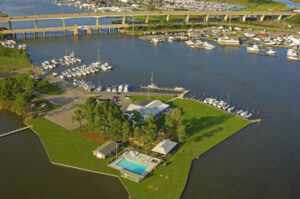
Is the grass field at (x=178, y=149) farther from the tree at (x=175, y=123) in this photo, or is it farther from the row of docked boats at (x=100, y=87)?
the row of docked boats at (x=100, y=87)

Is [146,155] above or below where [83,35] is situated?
below

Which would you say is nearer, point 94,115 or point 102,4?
point 94,115

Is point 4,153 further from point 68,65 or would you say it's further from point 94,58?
point 94,58

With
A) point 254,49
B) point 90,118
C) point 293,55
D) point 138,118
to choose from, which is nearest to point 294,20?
point 254,49

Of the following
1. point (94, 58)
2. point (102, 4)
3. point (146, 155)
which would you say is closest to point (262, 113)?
point (146, 155)

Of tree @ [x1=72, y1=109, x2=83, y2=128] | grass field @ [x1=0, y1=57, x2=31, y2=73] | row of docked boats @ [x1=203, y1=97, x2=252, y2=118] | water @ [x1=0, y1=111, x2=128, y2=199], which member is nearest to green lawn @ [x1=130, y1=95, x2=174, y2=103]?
row of docked boats @ [x1=203, y1=97, x2=252, y2=118]

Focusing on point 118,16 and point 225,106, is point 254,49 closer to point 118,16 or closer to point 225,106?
point 225,106

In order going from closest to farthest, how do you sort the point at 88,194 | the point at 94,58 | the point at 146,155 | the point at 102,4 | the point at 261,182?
1. the point at 88,194
2. the point at 261,182
3. the point at 146,155
4. the point at 94,58
5. the point at 102,4
